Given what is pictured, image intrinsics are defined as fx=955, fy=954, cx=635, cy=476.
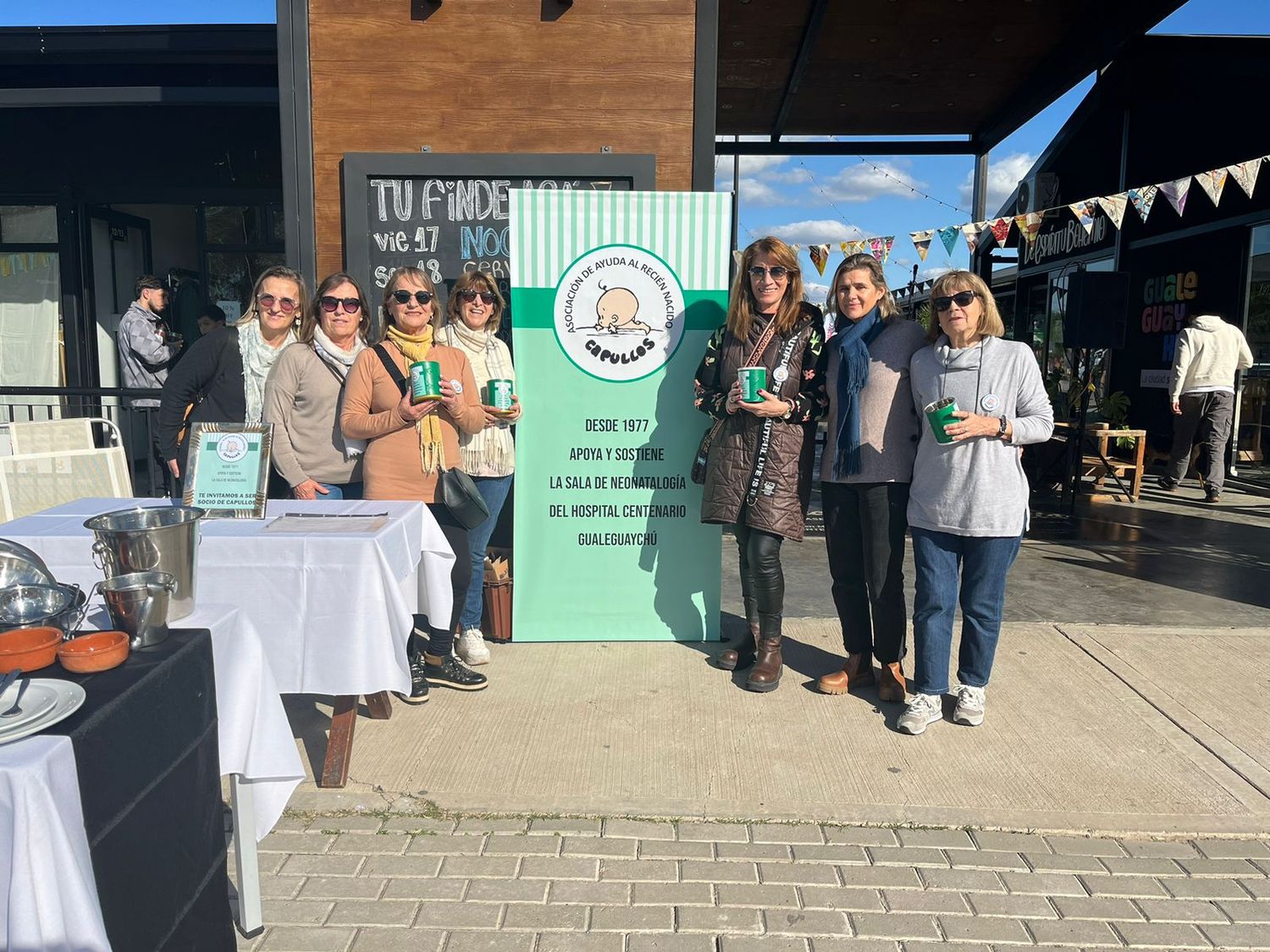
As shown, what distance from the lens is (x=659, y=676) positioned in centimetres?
441

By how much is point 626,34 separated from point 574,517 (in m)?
2.68

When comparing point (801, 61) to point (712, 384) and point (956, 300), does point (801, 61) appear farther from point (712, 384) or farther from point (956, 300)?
point (956, 300)

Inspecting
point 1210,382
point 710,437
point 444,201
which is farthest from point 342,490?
point 1210,382

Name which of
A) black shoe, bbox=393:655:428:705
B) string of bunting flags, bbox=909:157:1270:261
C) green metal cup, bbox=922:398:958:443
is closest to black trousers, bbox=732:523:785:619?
green metal cup, bbox=922:398:958:443

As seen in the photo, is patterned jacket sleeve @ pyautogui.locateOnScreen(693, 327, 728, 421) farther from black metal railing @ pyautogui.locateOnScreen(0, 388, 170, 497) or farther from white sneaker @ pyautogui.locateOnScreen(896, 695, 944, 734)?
black metal railing @ pyautogui.locateOnScreen(0, 388, 170, 497)

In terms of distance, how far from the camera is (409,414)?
3797 millimetres

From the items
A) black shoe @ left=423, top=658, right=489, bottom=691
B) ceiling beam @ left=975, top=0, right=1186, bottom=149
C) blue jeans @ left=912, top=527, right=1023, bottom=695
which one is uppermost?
ceiling beam @ left=975, top=0, right=1186, bottom=149

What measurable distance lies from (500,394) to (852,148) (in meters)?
11.7

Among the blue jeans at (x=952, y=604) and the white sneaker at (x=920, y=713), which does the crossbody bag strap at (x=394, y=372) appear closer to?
the blue jeans at (x=952, y=604)

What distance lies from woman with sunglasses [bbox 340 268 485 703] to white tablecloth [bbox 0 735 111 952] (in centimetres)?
233

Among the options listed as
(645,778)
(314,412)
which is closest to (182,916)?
(645,778)

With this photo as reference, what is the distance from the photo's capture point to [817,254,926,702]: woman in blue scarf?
398 centimetres

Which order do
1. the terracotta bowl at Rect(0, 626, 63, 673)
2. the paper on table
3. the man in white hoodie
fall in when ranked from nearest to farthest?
the terracotta bowl at Rect(0, 626, 63, 673) < the paper on table < the man in white hoodie

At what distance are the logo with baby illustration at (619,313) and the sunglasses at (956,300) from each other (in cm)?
136
